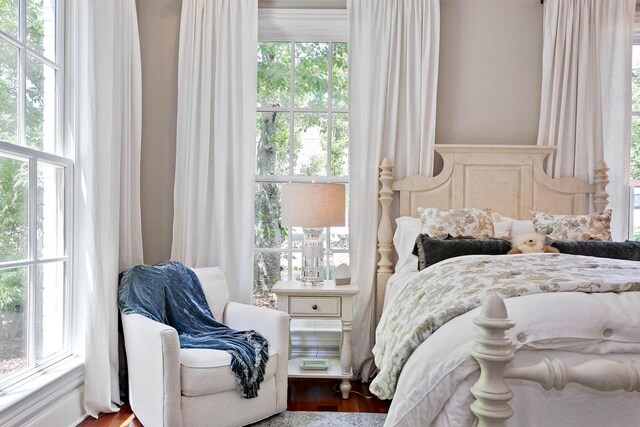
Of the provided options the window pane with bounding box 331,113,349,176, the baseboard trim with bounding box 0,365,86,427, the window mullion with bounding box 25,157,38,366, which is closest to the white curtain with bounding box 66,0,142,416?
the baseboard trim with bounding box 0,365,86,427

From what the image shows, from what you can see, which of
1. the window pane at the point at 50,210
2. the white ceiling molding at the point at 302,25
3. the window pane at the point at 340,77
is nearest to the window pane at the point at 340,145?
the window pane at the point at 340,77

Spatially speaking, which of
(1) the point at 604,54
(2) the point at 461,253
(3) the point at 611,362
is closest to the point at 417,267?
(2) the point at 461,253

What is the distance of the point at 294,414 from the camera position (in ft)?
8.20

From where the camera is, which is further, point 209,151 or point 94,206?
point 209,151

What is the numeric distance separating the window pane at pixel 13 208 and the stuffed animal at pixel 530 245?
97.1 inches

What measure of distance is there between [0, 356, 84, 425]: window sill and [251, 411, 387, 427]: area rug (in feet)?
3.06

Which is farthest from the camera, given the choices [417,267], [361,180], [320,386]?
[361,180]

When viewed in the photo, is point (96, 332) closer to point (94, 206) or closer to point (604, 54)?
point (94, 206)

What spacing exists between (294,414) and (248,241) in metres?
1.17

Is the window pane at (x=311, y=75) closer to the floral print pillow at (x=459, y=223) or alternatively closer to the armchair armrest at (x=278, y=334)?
the floral print pillow at (x=459, y=223)

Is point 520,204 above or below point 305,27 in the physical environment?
below

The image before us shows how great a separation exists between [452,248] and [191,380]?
1.48 meters

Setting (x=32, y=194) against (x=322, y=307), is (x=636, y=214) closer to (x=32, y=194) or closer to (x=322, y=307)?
(x=322, y=307)

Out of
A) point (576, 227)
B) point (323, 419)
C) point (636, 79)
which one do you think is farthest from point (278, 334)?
point (636, 79)
